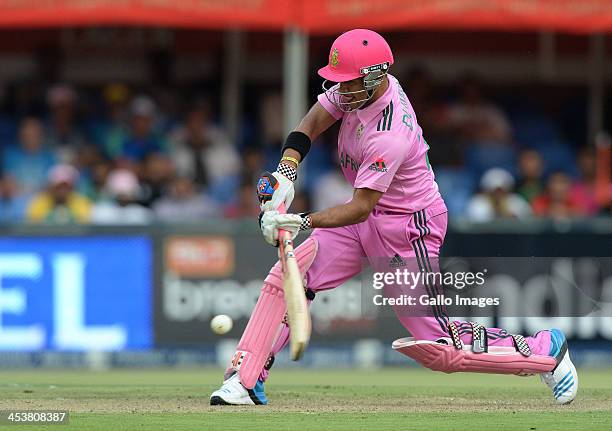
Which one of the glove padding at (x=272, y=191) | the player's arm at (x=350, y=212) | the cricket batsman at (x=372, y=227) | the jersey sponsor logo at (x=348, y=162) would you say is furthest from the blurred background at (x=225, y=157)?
the player's arm at (x=350, y=212)

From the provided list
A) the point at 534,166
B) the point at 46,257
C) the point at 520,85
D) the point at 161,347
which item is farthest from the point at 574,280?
the point at 520,85

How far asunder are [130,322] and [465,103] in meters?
5.72

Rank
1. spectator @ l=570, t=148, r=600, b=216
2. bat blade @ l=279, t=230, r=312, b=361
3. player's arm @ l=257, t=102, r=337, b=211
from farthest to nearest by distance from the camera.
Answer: spectator @ l=570, t=148, r=600, b=216 < player's arm @ l=257, t=102, r=337, b=211 < bat blade @ l=279, t=230, r=312, b=361

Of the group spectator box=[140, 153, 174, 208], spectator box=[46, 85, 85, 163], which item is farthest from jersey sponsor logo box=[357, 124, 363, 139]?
spectator box=[46, 85, 85, 163]

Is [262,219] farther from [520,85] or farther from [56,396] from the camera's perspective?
[520,85]

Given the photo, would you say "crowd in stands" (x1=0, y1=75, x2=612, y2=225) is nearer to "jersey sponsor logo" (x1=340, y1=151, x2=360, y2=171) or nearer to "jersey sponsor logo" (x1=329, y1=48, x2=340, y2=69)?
"jersey sponsor logo" (x1=340, y1=151, x2=360, y2=171)

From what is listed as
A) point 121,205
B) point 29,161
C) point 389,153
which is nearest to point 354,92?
point 389,153

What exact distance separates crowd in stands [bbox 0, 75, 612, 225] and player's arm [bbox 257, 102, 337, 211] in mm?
4946

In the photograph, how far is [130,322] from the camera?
39.5ft

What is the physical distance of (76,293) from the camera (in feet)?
39.4

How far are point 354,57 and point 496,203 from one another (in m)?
6.52

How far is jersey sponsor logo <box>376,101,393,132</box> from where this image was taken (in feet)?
24.2

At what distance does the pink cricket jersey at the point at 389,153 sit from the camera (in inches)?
288

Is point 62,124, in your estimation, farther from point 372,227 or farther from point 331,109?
point 372,227
